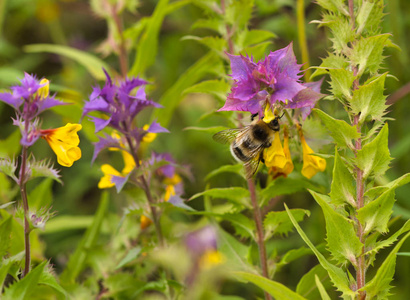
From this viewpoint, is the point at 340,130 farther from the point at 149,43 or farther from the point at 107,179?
the point at 149,43

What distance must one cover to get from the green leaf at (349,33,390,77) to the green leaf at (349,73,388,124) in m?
0.03

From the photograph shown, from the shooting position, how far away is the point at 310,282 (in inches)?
27.9

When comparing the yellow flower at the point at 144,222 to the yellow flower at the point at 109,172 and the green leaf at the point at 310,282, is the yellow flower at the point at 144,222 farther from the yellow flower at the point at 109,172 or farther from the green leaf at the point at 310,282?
the green leaf at the point at 310,282

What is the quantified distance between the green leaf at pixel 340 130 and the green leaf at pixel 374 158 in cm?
2

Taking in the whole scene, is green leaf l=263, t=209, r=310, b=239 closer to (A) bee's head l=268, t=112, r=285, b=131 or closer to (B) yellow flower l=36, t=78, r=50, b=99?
(A) bee's head l=268, t=112, r=285, b=131

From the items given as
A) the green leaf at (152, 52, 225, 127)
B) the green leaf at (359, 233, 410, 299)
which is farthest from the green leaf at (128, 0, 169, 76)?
the green leaf at (359, 233, 410, 299)

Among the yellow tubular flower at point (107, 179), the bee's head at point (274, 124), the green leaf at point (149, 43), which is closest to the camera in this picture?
the bee's head at point (274, 124)

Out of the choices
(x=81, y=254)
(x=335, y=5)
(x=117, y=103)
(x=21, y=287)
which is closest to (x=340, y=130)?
(x=335, y=5)

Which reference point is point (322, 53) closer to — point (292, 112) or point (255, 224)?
point (292, 112)

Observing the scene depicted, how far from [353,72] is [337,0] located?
9cm

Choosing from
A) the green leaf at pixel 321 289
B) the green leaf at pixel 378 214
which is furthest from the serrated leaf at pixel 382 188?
the green leaf at pixel 321 289

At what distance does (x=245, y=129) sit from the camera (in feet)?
2.21

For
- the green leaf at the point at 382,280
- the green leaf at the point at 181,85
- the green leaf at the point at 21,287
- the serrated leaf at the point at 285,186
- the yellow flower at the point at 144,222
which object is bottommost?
the green leaf at the point at 382,280

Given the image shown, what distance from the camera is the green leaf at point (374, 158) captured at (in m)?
0.55
